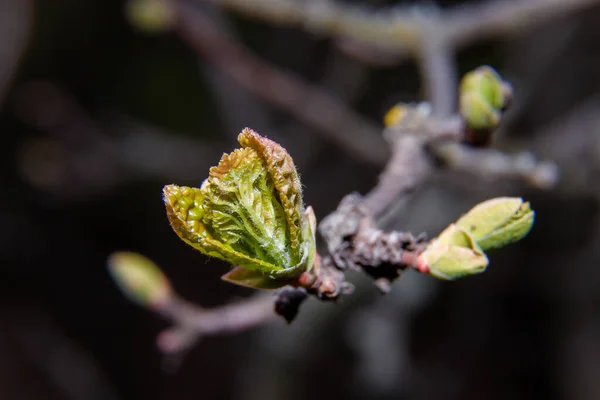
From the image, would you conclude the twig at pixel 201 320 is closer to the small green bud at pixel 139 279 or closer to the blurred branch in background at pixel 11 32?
the small green bud at pixel 139 279

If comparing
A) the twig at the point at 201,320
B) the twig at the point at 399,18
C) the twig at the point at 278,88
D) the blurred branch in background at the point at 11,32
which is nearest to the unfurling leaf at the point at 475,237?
the twig at the point at 201,320

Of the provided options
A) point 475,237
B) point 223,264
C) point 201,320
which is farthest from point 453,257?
point 223,264

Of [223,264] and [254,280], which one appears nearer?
[254,280]

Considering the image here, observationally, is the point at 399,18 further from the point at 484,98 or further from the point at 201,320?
the point at 201,320

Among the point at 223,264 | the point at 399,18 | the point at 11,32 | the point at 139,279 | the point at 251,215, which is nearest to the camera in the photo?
the point at 251,215

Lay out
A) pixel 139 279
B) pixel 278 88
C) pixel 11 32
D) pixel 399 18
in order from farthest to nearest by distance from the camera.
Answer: pixel 11 32 → pixel 278 88 → pixel 399 18 → pixel 139 279

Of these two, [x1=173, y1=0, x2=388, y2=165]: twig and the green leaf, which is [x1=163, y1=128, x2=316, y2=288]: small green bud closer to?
the green leaf
